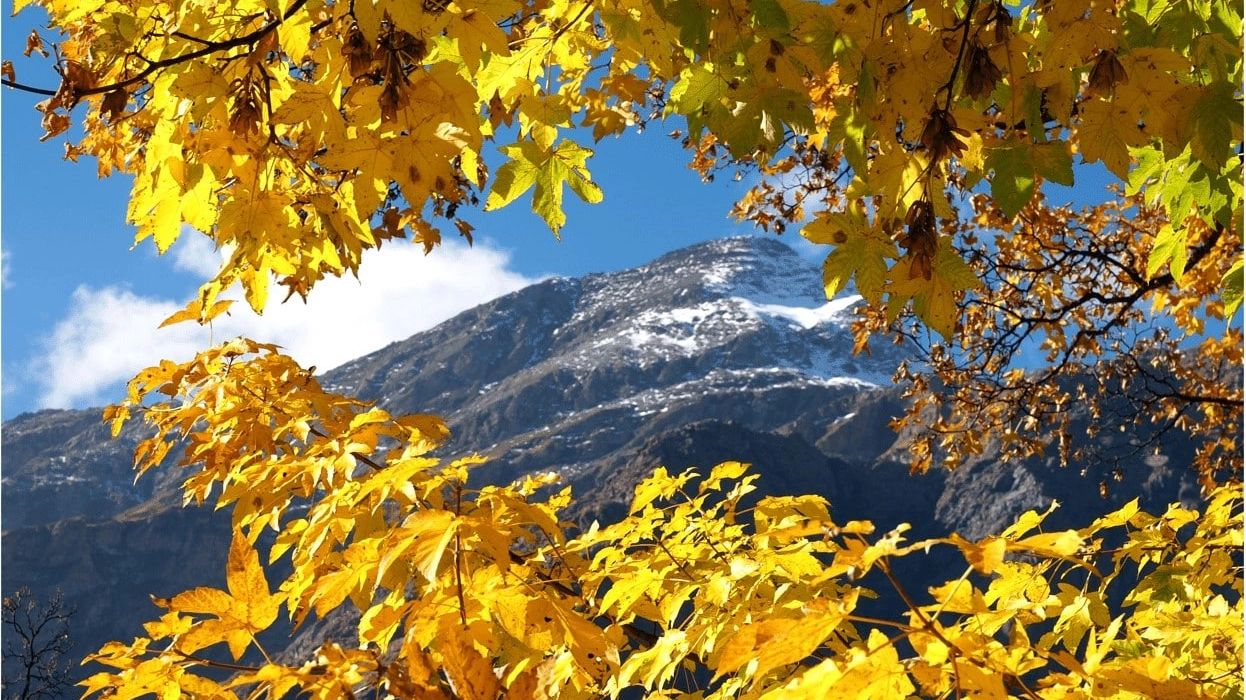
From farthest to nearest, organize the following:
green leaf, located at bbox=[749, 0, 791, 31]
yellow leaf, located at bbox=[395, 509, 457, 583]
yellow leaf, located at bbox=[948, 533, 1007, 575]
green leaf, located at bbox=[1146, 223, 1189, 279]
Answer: green leaf, located at bbox=[1146, 223, 1189, 279], green leaf, located at bbox=[749, 0, 791, 31], yellow leaf, located at bbox=[395, 509, 457, 583], yellow leaf, located at bbox=[948, 533, 1007, 575]

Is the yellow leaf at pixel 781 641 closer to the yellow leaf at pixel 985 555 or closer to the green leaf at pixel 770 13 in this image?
the yellow leaf at pixel 985 555

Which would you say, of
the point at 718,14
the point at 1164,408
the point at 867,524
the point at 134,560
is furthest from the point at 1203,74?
the point at 134,560

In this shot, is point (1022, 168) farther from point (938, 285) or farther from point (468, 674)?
point (468, 674)

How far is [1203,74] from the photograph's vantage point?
2.34 metres

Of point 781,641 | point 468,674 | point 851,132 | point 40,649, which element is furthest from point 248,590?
point 40,649

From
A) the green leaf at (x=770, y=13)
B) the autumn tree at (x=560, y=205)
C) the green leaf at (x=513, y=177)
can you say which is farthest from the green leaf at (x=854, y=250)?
the green leaf at (x=513, y=177)

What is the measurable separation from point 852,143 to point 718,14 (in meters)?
0.44

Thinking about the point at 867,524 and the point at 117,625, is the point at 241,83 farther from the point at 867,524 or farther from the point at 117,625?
the point at 117,625

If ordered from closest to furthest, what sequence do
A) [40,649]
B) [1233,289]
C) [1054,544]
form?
[1054,544], [1233,289], [40,649]

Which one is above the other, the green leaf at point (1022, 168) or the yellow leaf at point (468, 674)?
the green leaf at point (1022, 168)

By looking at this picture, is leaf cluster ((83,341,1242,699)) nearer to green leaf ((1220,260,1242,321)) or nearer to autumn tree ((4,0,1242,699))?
autumn tree ((4,0,1242,699))

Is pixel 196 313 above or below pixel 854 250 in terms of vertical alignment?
above

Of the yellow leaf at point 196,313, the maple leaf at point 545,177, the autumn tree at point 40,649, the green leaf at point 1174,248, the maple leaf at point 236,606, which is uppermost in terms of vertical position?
the autumn tree at point 40,649

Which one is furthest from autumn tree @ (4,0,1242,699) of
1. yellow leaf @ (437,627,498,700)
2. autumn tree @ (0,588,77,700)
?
autumn tree @ (0,588,77,700)
